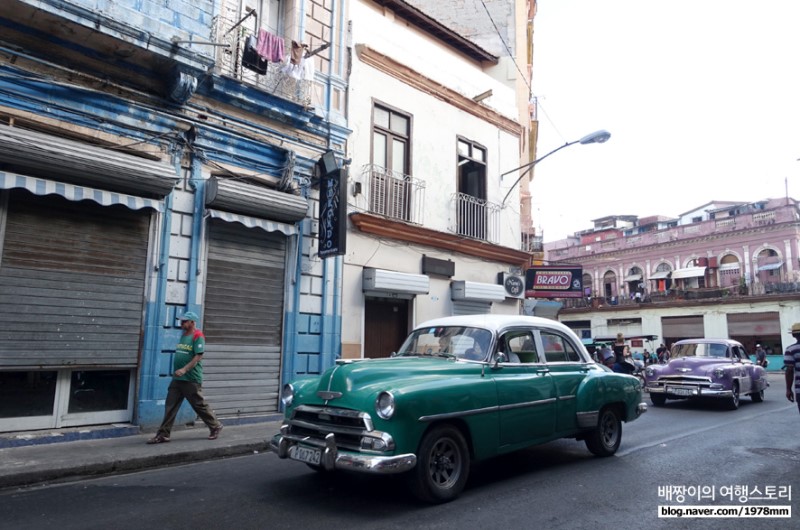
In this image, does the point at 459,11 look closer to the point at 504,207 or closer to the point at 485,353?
the point at 504,207

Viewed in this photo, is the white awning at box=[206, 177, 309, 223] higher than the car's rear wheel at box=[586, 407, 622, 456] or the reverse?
higher

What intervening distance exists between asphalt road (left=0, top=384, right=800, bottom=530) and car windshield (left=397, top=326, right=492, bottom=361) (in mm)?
1319

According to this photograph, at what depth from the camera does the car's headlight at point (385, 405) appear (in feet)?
15.7

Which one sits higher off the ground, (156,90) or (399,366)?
(156,90)

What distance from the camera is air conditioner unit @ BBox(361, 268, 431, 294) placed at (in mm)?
11891

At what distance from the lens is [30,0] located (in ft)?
23.5

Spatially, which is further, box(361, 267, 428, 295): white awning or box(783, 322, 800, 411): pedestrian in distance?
box(361, 267, 428, 295): white awning

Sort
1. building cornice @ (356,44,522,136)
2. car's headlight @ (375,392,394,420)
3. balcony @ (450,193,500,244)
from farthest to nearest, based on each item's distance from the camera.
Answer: balcony @ (450,193,500,244) → building cornice @ (356,44,522,136) → car's headlight @ (375,392,394,420)

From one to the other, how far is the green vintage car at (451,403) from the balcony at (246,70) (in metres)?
6.01

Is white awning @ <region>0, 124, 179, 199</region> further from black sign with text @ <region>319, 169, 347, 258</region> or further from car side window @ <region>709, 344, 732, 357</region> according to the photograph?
car side window @ <region>709, 344, 732, 357</region>

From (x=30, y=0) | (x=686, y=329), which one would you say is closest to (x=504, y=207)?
(x=30, y=0)

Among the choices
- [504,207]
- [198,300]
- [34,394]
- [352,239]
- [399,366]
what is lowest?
[34,394]

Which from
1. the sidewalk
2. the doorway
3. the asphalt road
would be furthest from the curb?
the doorway

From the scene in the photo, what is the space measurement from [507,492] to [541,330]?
2128mm
